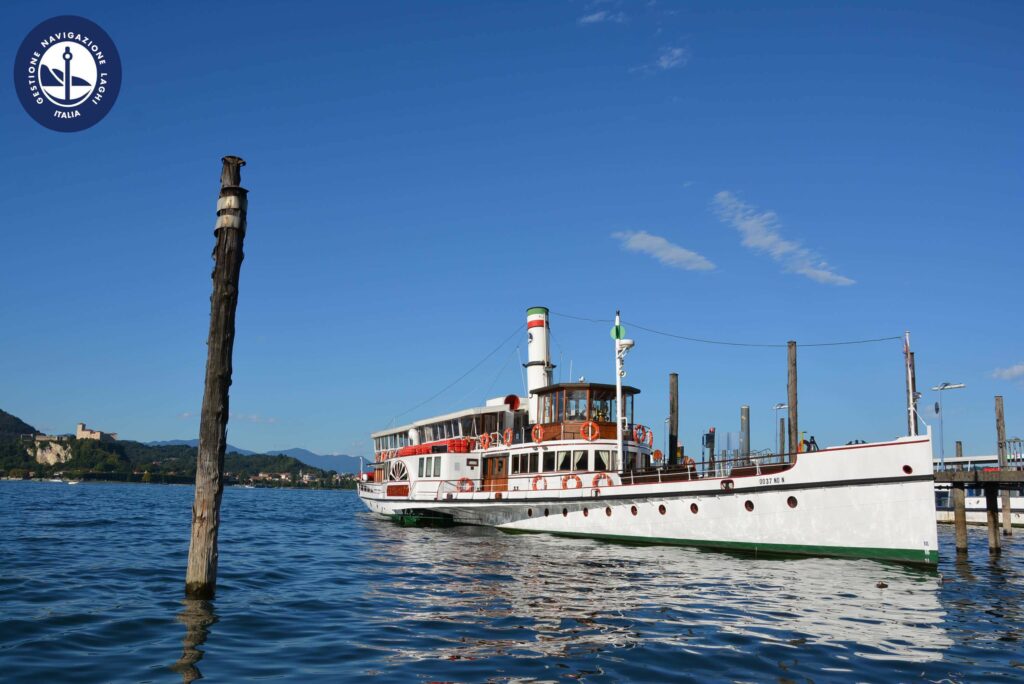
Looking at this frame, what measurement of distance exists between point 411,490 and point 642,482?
1538 cm

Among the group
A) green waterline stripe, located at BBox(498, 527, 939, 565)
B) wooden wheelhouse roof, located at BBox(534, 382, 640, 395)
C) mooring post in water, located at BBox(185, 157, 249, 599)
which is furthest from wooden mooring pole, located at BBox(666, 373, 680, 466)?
mooring post in water, located at BBox(185, 157, 249, 599)

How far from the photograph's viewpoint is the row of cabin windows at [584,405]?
3044 cm

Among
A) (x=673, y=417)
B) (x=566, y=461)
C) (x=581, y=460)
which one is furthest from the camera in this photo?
(x=673, y=417)

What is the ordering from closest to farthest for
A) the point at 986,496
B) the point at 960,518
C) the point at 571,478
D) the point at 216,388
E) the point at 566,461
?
the point at 216,388
the point at 960,518
the point at 571,478
the point at 986,496
the point at 566,461

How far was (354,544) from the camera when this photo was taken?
86.5ft

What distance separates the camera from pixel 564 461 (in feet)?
97.6

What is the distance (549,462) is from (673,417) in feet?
26.6

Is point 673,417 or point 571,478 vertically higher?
point 673,417

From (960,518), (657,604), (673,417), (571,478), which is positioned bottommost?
(657,604)

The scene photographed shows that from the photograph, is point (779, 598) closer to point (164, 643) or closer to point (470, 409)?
point (164, 643)

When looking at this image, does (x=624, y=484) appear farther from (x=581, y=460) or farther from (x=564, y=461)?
(x=564, y=461)

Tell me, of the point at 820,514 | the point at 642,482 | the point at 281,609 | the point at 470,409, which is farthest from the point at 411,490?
the point at 281,609

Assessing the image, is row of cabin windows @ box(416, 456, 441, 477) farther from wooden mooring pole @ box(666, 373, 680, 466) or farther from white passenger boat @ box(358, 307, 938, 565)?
wooden mooring pole @ box(666, 373, 680, 466)

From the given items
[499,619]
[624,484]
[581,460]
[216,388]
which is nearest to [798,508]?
[624,484]
